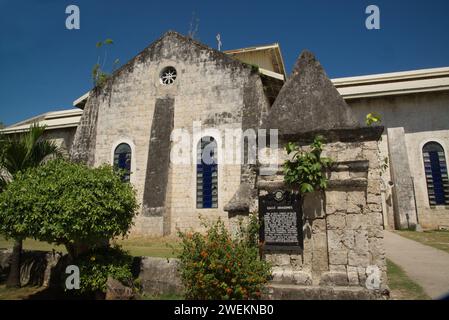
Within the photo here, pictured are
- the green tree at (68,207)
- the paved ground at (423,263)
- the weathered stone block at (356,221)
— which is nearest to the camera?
the weathered stone block at (356,221)

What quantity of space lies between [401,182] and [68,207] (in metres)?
16.6

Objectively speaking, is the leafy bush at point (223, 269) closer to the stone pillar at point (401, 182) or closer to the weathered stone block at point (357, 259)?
the weathered stone block at point (357, 259)

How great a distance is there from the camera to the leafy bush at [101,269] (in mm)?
6758

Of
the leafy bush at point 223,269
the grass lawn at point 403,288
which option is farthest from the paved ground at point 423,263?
the leafy bush at point 223,269

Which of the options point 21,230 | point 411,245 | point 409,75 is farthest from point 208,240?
point 409,75

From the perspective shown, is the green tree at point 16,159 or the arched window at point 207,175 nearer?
the green tree at point 16,159

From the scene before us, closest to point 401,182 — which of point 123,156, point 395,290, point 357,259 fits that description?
point 395,290

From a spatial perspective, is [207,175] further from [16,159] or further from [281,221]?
[281,221]

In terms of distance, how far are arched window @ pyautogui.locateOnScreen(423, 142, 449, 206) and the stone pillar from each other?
1.27 meters

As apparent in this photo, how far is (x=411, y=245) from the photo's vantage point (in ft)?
39.7

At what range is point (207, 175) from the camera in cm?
1458

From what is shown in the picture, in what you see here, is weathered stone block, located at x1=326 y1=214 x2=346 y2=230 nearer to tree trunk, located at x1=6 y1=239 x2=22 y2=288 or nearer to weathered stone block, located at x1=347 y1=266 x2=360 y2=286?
weathered stone block, located at x1=347 y1=266 x2=360 y2=286

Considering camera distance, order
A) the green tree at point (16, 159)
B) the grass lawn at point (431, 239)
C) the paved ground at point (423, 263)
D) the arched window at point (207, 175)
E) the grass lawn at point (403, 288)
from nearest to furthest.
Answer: the grass lawn at point (403, 288), the paved ground at point (423, 263), the green tree at point (16, 159), the grass lawn at point (431, 239), the arched window at point (207, 175)

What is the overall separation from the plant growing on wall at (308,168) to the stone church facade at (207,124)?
6.14 m
